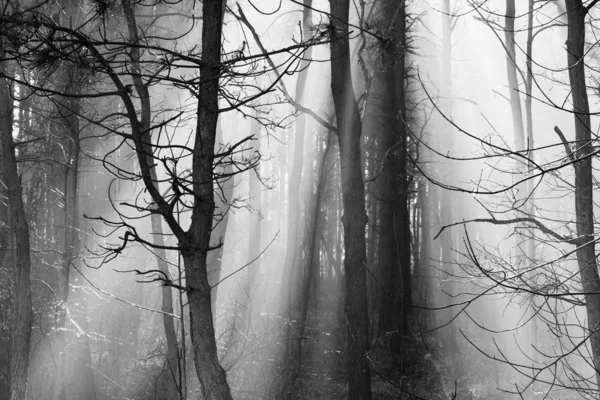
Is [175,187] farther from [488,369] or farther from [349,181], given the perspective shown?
[488,369]

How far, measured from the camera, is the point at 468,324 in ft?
64.1

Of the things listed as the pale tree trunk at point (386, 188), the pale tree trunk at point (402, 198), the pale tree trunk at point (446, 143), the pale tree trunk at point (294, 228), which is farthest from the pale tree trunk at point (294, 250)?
the pale tree trunk at point (446, 143)

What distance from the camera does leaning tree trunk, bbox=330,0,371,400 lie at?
29.0 ft

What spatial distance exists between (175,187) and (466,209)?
66.4 ft

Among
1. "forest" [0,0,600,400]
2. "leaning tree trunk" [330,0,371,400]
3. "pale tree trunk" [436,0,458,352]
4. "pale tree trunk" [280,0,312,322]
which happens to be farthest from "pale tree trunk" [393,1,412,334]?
"leaning tree trunk" [330,0,371,400]

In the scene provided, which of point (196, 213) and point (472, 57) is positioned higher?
point (472, 57)

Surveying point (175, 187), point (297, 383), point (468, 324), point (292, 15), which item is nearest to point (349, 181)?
point (175, 187)

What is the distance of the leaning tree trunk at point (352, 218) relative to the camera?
8852 mm

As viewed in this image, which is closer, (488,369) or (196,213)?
(196,213)

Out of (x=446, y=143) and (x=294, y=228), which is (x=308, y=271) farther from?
(x=446, y=143)

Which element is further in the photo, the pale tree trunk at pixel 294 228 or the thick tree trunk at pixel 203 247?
the pale tree trunk at pixel 294 228

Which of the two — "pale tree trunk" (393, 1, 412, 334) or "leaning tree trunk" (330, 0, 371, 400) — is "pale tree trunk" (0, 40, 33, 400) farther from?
"pale tree trunk" (393, 1, 412, 334)

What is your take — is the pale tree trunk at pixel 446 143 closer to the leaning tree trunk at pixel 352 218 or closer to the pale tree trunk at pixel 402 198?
the pale tree trunk at pixel 402 198

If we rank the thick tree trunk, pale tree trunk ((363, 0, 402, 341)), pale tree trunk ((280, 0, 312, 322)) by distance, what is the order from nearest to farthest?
the thick tree trunk < pale tree trunk ((363, 0, 402, 341)) < pale tree trunk ((280, 0, 312, 322))
